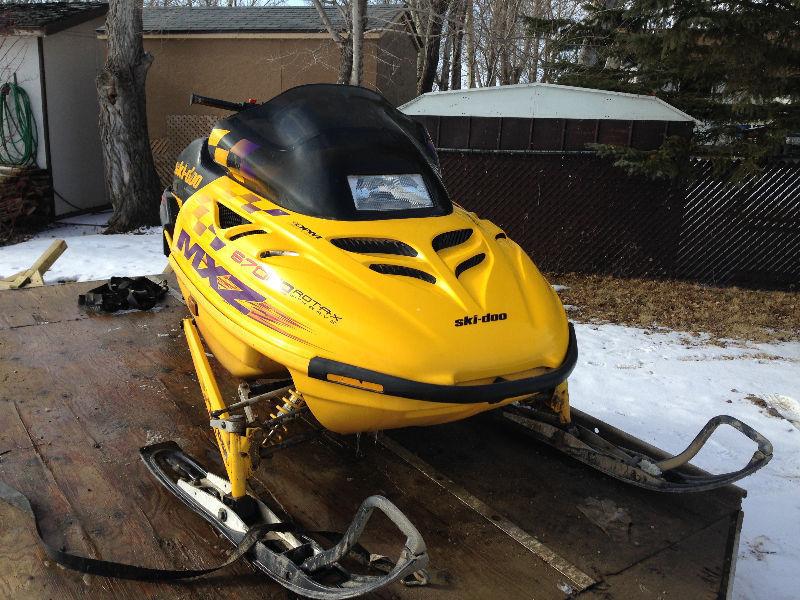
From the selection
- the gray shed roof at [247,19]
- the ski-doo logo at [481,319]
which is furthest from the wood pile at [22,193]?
the ski-doo logo at [481,319]

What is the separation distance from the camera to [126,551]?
214 cm

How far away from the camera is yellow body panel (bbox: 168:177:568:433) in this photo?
2111 millimetres

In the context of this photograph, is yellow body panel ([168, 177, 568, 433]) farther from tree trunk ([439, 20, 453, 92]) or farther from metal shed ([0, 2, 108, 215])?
tree trunk ([439, 20, 453, 92])

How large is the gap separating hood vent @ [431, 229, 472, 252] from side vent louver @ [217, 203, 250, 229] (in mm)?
756

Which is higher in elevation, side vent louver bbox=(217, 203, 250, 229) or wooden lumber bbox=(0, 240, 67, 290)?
side vent louver bbox=(217, 203, 250, 229)

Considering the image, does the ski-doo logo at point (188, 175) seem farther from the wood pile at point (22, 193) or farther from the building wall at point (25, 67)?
the building wall at point (25, 67)

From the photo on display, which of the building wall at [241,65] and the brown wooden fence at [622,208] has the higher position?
the building wall at [241,65]

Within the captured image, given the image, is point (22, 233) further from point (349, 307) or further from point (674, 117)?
point (349, 307)

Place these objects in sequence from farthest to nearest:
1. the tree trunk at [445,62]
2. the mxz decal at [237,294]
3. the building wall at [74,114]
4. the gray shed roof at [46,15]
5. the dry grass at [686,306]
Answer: the tree trunk at [445,62] < the building wall at [74,114] < the gray shed roof at [46,15] < the dry grass at [686,306] < the mxz decal at [237,294]

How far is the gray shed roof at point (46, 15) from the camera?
32.4 feet

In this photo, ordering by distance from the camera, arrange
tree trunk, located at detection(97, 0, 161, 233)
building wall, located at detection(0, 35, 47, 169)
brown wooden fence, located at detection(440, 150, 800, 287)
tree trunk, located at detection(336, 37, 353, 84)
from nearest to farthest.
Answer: brown wooden fence, located at detection(440, 150, 800, 287), tree trunk, located at detection(97, 0, 161, 233), building wall, located at detection(0, 35, 47, 169), tree trunk, located at detection(336, 37, 353, 84)

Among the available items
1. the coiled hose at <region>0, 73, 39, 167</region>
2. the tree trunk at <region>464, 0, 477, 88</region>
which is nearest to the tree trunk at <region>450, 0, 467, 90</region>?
the tree trunk at <region>464, 0, 477, 88</region>

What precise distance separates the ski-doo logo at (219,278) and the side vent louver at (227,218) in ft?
0.44

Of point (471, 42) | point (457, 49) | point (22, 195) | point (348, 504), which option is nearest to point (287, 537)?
point (348, 504)
